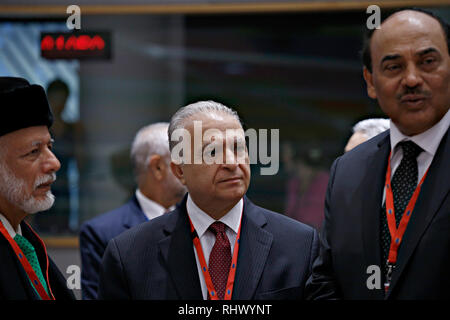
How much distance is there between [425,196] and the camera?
1568 millimetres

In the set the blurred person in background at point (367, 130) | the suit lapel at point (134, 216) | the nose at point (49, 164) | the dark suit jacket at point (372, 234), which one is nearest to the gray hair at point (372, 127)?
the blurred person in background at point (367, 130)

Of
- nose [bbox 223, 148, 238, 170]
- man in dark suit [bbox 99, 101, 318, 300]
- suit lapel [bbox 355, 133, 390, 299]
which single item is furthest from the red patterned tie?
suit lapel [bbox 355, 133, 390, 299]

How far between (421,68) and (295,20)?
9.08 ft

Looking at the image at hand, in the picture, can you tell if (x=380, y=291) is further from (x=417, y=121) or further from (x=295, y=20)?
(x=295, y=20)

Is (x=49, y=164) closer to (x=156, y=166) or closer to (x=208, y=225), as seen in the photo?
(x=208, y=225)

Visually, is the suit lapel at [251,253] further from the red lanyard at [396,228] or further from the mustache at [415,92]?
the mustache at [415,92]

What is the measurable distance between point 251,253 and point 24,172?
84cm

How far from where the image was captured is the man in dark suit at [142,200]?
289 centimetres

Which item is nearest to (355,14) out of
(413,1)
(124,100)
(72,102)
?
(413,1)

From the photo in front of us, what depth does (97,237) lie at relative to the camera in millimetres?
2893

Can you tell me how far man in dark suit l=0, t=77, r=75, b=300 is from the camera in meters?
1.89

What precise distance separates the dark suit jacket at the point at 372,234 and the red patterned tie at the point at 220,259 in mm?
281

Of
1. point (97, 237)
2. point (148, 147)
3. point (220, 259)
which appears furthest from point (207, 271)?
point (148, 147)

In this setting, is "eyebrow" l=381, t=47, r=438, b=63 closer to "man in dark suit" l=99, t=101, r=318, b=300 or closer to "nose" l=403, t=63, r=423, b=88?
"nose" l=403, t=63, r=423, b=88
